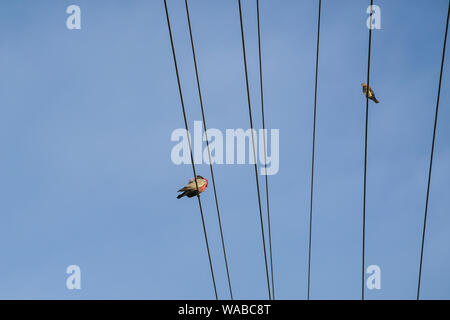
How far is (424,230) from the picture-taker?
32.7ft
